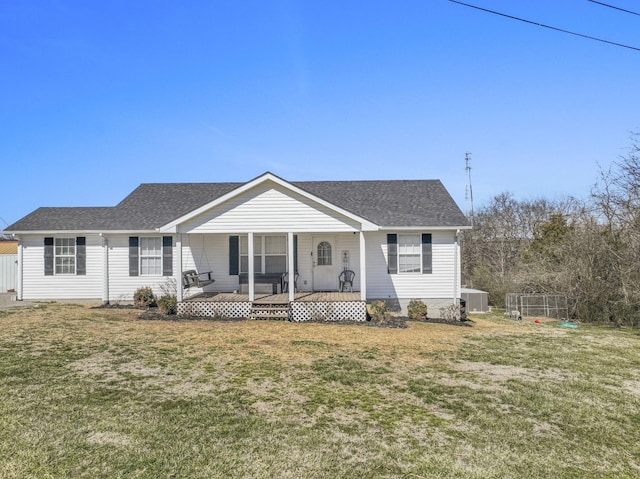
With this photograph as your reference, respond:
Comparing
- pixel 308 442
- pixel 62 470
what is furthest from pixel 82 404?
pixel 308 442

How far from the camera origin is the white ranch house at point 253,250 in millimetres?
14008

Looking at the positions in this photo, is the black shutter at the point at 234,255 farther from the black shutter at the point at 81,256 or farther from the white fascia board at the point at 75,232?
the black shutter at the point at 81,256

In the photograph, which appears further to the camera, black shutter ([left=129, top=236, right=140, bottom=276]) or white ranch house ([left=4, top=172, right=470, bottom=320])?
black shutter ([left=129, top=236, right=140, bottom=276])

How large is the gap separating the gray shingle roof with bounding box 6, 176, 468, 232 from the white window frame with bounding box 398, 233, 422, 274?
0.58m

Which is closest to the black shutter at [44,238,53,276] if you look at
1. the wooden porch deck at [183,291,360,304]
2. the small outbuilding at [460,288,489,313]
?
the wooden porch deck at [183,291,360,304]

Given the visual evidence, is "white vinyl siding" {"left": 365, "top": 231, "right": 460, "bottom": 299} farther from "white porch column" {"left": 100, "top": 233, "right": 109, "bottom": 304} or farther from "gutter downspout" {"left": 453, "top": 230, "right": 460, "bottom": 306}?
"white porch column" {"left": 100, "top": 233, "right": 109, "bottom": 304}

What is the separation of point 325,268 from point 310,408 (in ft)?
36.2

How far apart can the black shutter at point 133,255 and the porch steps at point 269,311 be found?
596 centimetres

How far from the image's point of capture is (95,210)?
60.1ft

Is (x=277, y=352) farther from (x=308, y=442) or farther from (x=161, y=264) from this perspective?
(x=161, y=264)

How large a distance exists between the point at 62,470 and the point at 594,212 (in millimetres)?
20834

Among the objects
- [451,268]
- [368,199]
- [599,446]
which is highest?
[368,199]

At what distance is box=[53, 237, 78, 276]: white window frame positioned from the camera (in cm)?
1686

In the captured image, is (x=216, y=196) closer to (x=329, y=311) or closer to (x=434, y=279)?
(x=329, y=311)
